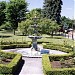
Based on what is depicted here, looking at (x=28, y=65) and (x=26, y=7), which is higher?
(x=26, y=7)

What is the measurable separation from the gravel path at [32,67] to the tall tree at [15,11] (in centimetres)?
4046

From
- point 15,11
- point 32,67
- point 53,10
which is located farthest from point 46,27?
point 32,67

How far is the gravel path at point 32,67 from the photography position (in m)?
17.5

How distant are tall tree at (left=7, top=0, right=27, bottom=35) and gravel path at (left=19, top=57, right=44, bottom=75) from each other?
133 ft

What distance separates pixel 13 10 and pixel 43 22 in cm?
1633

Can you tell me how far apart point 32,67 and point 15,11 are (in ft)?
149

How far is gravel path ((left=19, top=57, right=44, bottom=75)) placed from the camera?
690 inches

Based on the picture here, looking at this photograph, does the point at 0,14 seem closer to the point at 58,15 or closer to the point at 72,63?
the point at 58,15

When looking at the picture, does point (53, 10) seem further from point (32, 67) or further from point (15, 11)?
point (32, 67)

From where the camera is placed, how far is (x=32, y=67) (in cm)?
1941

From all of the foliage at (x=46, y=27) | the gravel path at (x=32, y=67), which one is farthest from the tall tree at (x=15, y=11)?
the gravel path at (x=32, y=67)

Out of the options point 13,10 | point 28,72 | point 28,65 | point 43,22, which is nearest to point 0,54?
point 28,65

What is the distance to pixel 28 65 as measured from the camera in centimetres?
2033

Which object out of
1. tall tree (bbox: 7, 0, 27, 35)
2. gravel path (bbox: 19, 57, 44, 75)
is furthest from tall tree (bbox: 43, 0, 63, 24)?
gravel path (bbox: 19, 57, 44, 75)
